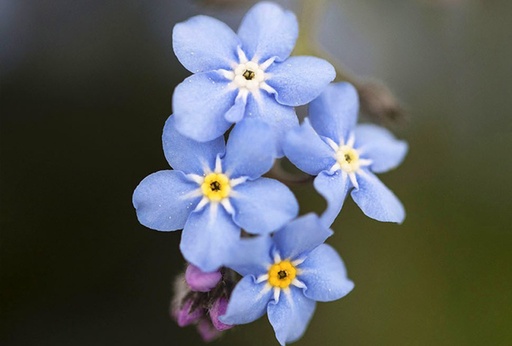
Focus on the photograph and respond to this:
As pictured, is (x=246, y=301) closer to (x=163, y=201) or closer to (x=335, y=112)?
(x=163, y=201)

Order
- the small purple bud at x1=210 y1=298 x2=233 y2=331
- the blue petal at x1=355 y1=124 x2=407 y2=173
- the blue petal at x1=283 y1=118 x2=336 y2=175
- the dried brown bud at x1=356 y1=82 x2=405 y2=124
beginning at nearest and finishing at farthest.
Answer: the blue petal at x1=283 y1=118 x2=336 y2=175, the small purple bud at x1=210 y1=298 x2=233 y2=331, the blue petal at x1=355 y1=124 x2=407 y2=173, the dried brown bud at x1=356 y1=82 x2=405 y2=124

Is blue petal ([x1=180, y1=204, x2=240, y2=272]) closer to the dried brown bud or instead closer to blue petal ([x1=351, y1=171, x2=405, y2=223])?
blue petal ([x1=351, y1=171, x2=405, y2=223])

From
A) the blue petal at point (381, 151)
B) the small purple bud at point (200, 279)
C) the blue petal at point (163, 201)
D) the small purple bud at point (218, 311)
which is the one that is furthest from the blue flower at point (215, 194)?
the blue petal at point (381, 151)

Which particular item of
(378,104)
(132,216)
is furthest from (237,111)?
(132,216)

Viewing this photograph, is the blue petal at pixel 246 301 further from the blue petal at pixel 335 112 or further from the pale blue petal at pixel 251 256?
the blue petal at pixel 335 112

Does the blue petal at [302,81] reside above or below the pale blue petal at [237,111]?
above

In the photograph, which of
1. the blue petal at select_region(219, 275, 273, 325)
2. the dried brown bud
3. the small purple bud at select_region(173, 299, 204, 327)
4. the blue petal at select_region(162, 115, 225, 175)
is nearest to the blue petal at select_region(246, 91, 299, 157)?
the blue petal at select_region(162, 115, 225, 175)
